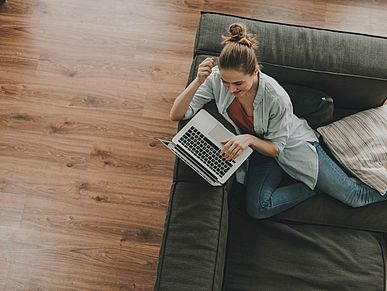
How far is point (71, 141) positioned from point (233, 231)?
90 centimetres

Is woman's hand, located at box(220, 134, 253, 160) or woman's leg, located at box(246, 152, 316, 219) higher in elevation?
woman's hand, located at box(220, 134, 253, 160)

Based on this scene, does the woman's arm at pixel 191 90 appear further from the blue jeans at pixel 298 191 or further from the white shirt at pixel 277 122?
the blue jeans at pixel 298 191

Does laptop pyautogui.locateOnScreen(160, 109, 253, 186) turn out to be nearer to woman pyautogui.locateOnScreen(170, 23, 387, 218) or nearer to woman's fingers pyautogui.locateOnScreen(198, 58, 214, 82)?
woman pyautogui.locateOnScreen(170, 23, 387, 218)

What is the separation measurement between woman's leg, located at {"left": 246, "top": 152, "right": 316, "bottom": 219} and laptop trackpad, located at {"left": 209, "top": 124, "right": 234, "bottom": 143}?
0.23 m

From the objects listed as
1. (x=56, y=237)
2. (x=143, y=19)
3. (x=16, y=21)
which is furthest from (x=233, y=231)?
(x=16, y=21)

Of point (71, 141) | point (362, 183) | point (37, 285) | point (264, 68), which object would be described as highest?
point (264, 68)

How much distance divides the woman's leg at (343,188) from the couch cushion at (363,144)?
3 centimetres

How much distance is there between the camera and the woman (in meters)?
1.92

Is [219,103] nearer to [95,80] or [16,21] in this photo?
[95,80]

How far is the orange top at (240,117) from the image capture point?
6.51 feet

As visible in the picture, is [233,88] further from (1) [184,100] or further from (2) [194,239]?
(2) [194,239]

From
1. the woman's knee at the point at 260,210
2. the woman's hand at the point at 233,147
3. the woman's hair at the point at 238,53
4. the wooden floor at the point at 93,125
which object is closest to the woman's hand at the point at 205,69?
the woman's hair at the point at 238,53

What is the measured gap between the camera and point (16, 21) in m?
2.76

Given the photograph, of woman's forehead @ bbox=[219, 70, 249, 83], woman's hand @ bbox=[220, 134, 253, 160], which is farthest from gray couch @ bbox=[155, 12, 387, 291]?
woman's forehead @ bbox=[219, 70, 249, 83]
